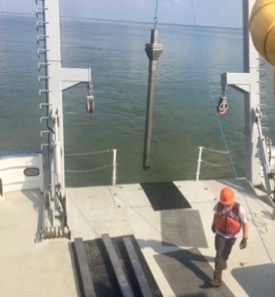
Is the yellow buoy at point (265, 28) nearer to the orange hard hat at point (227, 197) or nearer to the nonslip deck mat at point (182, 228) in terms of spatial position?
the orange hard hat at point (227, 197)

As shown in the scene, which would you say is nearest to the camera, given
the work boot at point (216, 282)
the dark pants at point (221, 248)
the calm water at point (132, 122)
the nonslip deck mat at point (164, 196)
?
the dark pants at point (221, 248)

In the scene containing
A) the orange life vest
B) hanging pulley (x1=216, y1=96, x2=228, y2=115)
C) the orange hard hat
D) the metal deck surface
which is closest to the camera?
the orange hard hat

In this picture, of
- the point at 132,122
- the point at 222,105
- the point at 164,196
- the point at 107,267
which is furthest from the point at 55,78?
the point at 132,122

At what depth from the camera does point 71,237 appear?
7.55m

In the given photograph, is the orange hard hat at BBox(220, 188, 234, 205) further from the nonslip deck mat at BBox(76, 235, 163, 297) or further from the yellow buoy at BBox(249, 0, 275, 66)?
the yellow buoy at BBox(249, 0, 275, 66)

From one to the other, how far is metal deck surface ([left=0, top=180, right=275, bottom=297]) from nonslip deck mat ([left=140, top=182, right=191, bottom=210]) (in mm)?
144

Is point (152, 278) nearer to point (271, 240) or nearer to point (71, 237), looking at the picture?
point (71, 237)

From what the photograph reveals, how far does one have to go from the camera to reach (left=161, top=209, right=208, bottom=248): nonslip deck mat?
297 inches

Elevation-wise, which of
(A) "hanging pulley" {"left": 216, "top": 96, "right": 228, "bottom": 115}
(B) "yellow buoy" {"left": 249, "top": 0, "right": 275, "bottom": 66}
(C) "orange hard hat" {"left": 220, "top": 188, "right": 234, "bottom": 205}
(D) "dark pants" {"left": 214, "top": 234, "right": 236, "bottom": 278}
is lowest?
(D) "dark pants" {"left": 214, "top": 234, "right": 236, "bottom": 278}

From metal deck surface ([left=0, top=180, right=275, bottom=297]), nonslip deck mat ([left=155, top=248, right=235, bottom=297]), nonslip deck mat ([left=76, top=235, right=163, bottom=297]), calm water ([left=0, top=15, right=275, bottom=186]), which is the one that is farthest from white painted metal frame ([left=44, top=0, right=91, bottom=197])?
calm water ([left=0, top=15, right=275, bottom=186])

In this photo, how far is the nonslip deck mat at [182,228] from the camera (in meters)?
7.54

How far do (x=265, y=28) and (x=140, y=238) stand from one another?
18.3 feet

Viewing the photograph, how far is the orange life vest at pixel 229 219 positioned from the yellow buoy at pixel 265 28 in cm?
338

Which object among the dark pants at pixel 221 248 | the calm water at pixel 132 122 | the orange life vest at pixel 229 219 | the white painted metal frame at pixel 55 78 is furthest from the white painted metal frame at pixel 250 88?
the dark pants at pixel 221 248
